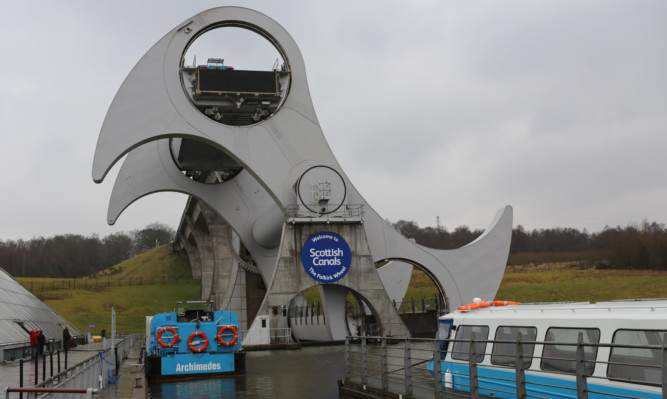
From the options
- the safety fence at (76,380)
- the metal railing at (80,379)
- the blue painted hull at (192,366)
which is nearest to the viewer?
the safety fence at (76,380)

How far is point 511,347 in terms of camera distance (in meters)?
11.8

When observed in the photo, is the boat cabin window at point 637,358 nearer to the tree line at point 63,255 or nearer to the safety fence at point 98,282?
the safety fence at point 98,282

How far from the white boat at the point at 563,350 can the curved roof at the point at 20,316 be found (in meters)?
20.4

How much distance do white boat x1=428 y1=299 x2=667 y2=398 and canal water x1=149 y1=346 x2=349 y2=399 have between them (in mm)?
4269

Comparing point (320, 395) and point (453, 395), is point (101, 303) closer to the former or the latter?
point (320, 395)

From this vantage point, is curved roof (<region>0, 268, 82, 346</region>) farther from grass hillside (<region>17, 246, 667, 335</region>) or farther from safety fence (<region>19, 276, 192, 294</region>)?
safety fence (<region>19, 276, 192, 294</region>)

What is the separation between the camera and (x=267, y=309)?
36.5m

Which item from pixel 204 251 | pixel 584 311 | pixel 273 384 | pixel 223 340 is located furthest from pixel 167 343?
pixel 204 251

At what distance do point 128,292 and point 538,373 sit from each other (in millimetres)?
Answer: 80396

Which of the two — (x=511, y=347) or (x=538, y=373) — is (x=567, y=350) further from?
(x=511, y=347)

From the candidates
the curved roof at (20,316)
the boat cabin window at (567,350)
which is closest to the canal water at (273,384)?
the boat cabin window at (567,350)

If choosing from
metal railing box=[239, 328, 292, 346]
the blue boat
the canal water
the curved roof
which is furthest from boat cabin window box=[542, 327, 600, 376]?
metal railing box=[239, 328, 292, 346]

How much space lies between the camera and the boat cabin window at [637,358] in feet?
28.8

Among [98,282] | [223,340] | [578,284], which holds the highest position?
[98,282]
